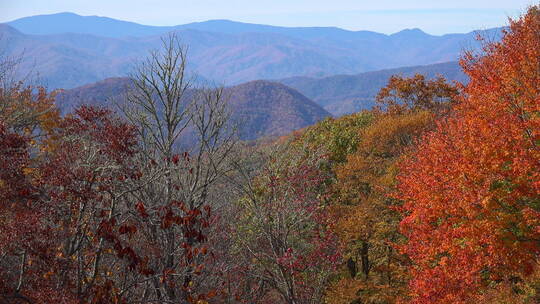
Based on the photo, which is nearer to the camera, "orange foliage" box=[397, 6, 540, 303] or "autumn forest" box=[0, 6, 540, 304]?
"autumn forest" box=[0, 6, 540, 304]

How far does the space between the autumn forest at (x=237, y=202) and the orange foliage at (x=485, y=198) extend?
7 centimetres

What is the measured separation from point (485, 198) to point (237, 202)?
65.4 feet

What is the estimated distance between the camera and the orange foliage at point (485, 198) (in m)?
16.1

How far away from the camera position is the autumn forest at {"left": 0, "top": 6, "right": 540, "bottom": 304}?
35.7 feet

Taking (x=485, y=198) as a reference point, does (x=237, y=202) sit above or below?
below

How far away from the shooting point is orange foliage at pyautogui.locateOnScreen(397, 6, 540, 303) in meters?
16.1

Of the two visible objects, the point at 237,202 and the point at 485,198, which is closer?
the point at 485,198

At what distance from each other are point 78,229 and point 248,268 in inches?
579

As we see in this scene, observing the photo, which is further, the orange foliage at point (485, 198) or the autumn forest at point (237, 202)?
the orange foliage at point (485, 198)

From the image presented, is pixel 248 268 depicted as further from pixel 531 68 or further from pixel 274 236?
pixel 531 68

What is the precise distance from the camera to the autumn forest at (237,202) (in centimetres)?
1087

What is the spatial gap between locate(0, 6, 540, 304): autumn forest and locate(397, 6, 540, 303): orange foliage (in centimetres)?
7

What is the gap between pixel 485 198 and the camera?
15305mm

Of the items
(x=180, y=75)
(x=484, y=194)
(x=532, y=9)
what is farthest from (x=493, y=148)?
(x=532, y=9)
